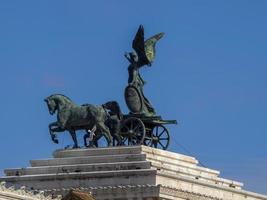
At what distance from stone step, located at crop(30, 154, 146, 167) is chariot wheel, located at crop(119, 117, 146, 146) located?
3585 millimetres

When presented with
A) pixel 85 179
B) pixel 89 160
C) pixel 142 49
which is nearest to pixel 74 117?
pixel 89 160

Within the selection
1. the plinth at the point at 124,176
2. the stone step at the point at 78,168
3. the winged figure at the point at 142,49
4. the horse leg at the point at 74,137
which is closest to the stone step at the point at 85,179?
the plinth at the point at 124,176

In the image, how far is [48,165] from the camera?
4520 inches

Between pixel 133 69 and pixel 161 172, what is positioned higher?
pixel 133 69

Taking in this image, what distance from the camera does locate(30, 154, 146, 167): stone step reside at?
111812 mm

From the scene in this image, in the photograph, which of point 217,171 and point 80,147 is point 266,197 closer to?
point 217,171

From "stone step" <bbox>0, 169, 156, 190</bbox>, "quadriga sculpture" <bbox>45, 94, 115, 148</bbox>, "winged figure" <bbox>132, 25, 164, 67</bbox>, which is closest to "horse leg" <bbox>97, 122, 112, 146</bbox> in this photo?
"quadriga sculpture" <bbox>45, 94, 115, 148</bbox>

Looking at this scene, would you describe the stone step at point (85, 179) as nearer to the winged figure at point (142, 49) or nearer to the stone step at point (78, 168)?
the stone step at point (78, 168)

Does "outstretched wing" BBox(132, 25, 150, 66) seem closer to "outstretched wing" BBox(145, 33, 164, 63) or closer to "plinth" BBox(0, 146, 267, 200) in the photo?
"outstretched wing" BBox(145, 33, 164, 63)

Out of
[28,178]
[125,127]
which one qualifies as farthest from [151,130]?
[28,178]

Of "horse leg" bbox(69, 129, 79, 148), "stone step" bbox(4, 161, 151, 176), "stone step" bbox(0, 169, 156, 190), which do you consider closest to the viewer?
"stone step" bbox(0, 169, 156, 190)

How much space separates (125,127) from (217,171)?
756 centimetres

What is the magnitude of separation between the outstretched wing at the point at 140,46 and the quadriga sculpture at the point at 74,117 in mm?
6211

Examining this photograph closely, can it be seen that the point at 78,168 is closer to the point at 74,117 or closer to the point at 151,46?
the point at 74,117
